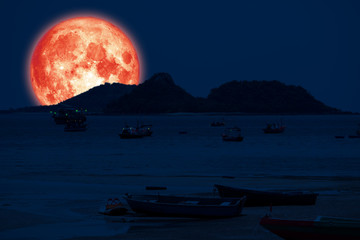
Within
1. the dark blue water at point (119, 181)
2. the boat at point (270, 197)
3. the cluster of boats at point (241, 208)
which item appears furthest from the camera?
the boat at point (270, 197)

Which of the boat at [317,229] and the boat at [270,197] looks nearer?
the boat at [317,229]

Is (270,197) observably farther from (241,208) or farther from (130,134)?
(130,134)

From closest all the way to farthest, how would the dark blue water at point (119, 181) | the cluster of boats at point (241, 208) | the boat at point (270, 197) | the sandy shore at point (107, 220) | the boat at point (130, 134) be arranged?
the cluster of boats at point (241, 208) < the sandy shore at point (107, 220) < the dark blue water at point (119, 181) < the boat at point (270, 197) < the boat at point (130, 134)

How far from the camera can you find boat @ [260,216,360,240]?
19.7 meters

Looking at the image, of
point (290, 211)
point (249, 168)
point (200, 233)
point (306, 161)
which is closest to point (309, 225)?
point (200, 233)

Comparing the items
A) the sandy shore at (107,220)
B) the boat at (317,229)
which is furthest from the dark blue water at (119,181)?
the boat at (317,229)

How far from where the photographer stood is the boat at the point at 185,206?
1050 inches

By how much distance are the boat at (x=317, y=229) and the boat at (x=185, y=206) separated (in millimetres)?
5986

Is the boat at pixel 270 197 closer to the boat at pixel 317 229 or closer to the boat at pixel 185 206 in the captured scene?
the boat at pixel 185 206

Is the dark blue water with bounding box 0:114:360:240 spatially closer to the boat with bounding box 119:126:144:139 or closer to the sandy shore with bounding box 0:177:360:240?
the sandy shore with bounding box 0:177:360:240

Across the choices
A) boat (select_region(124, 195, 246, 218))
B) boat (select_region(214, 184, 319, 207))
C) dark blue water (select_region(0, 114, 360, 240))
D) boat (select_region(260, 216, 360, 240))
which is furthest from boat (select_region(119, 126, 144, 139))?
boat (select_region(260, 216, 360, 240))

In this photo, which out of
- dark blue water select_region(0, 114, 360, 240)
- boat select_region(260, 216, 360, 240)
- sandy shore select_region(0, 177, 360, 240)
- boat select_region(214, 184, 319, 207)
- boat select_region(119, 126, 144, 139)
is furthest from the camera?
boat select_region(119, 126, 144, 139)

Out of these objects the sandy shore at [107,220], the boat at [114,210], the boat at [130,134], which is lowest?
the sandy shore at [107,220]

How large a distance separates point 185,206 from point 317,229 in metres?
7.89
